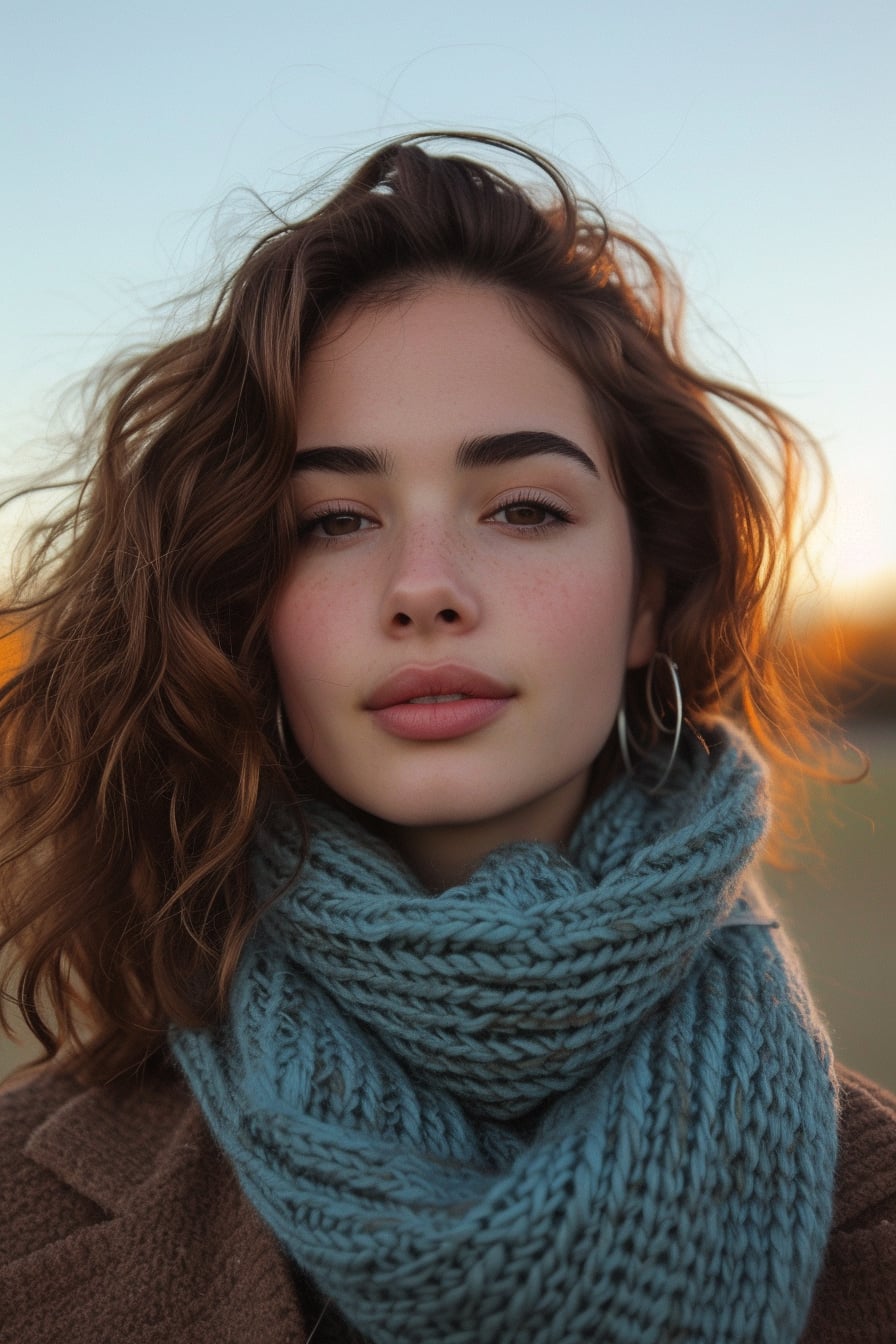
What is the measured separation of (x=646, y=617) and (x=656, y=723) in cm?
21

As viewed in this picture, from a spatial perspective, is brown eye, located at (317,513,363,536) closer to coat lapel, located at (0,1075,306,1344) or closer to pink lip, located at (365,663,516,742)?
pink lip, located at (365,663,516,742)

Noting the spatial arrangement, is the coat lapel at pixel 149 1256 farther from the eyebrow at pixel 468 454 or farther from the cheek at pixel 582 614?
the eyebrow at pixel 468 454

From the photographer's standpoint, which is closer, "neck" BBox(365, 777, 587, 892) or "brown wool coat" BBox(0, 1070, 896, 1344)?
"brown wool coat" BBox(0, 1070, 896, 1344)

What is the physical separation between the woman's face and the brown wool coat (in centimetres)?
68

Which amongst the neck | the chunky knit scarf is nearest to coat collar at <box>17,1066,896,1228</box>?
the chunky knit scarf

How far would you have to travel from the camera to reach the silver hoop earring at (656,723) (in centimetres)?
201

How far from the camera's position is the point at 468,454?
168cm

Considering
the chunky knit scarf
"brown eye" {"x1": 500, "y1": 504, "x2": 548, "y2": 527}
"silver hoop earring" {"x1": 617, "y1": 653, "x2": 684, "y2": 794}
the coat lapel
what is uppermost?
"brown eye" {"x1": 500, "y1": 504, "x2": 548, "y2": 527}

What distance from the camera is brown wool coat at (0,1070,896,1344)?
1.60 metres

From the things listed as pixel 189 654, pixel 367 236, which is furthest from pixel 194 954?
pixel 367 236

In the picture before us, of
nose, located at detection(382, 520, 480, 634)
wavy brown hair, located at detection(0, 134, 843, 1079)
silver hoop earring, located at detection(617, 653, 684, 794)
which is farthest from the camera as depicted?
silver hoop earring, located at detection(617, 653, 684, 794)

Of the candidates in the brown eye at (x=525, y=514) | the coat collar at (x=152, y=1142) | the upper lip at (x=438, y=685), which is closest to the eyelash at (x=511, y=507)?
the brown eye at (x=525, y=514)

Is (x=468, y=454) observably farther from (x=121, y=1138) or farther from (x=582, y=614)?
(x=121, y=1138)

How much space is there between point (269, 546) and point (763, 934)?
107 centimetres
